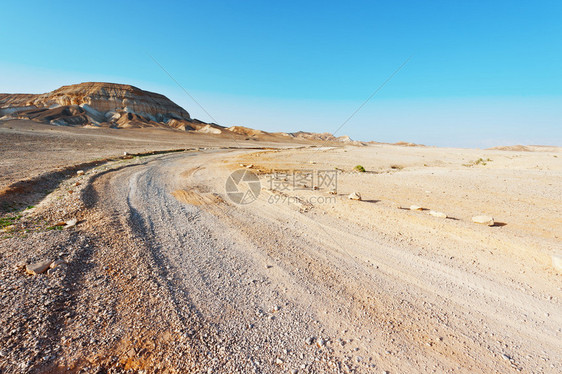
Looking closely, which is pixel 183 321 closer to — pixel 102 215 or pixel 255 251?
pixel 255 251

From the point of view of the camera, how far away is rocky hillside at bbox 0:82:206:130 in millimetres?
74125

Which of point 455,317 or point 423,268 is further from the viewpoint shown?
point 423,268

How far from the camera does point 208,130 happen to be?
86.5 meters

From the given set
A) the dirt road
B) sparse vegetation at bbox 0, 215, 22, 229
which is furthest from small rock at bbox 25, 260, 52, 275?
sparse vegetation at bbox 0, 215, 22, 229

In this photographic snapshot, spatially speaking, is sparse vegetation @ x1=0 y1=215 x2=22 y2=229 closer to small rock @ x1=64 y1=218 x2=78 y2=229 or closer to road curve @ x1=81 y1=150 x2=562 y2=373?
small rock @ x1=64 y1=218 x2=78 y2=229

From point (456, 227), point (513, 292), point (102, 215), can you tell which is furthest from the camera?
point (102, 215)

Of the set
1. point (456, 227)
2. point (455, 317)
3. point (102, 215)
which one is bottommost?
point (102, 215)

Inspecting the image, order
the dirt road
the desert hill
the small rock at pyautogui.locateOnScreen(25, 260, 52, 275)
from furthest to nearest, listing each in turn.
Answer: the desert hill < the small rock at pyautogui.locateOnScreen(25, 260, 52, 275) < the dirt road

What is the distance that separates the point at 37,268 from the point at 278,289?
12.8 ft

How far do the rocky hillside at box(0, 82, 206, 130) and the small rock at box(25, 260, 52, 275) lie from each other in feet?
277

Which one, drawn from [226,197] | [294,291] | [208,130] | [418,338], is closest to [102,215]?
[226,197]

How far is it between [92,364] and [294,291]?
2.63m

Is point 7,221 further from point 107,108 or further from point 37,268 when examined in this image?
point 107,108

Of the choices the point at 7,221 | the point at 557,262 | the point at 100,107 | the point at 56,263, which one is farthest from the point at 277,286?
the point at 100,107
